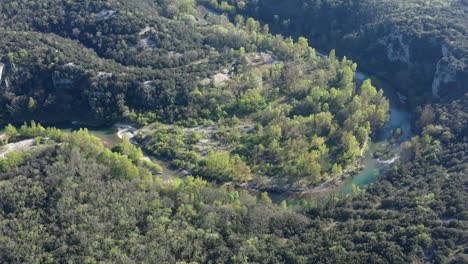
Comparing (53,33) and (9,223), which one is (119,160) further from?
(53,33)

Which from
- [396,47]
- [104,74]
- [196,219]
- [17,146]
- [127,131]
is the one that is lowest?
[196,219]

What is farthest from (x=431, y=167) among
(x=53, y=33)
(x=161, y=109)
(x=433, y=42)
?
(x=53, y=33)

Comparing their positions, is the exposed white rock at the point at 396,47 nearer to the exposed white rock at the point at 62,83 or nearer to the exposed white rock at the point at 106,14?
the exposed white rock at the point at 106,14

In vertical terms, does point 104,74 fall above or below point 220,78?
above

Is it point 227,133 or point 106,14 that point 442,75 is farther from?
point 106,14

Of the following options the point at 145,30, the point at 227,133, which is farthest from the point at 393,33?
the point at 145,30

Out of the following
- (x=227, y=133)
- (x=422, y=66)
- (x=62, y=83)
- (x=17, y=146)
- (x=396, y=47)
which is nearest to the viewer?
(x=17, y=146)
